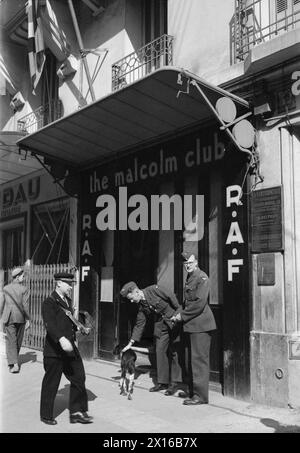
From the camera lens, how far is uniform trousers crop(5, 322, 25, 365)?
30.4 ft

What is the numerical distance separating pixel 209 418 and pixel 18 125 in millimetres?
10557

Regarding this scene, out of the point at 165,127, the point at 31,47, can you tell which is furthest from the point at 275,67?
the point at 31,47

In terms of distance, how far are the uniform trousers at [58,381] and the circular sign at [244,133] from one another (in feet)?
11.5

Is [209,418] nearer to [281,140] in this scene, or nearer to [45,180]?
[281,140]

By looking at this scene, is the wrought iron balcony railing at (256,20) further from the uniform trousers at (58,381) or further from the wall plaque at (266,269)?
the uniform trousers at (58,381)

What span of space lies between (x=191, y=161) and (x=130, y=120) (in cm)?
124

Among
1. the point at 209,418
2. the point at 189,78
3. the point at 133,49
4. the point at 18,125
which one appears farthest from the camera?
the point at 18,125

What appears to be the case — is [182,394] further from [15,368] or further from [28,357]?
[28,357]

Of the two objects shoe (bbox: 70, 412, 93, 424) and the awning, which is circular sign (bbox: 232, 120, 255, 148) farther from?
shoe (bbox: 70, 412, 93, 424)

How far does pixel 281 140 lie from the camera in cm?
659

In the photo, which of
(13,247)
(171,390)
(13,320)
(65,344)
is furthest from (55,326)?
(13,247)

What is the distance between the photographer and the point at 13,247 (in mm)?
15062
